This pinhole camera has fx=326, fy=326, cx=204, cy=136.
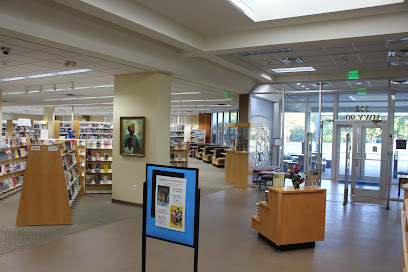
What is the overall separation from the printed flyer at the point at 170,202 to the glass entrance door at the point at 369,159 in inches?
300

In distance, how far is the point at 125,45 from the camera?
6.38 meters

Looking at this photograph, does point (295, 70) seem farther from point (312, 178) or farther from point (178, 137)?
point (178, 137)

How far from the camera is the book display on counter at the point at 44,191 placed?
19.9ft

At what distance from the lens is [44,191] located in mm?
6211

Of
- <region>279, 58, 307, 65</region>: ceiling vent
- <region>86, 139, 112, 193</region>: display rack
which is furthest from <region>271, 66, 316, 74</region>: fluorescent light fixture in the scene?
<region>86, 139, 112, 193</region>: display rack

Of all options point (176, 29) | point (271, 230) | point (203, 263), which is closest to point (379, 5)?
point (176, 29)

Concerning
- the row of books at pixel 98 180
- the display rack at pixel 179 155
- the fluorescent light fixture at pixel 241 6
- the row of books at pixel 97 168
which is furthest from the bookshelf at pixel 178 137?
the fluorescent light fixture at pixel 241 6

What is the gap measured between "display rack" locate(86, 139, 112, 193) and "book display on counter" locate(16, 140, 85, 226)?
290cm

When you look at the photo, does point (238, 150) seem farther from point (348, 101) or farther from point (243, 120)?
point (348, 101)

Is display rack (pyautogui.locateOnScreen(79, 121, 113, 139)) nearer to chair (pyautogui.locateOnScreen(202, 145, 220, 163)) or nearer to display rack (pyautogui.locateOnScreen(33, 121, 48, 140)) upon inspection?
display rack (pyautogui.locateOnScreen(33, 121, 48, 140))

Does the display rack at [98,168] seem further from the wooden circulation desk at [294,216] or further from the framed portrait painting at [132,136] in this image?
the wooden circulation desk at [294,216]

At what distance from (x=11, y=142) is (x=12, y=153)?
1.00 ft

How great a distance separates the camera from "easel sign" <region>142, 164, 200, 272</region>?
2846 mm

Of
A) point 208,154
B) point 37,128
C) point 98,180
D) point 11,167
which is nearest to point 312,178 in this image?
point 98,180
